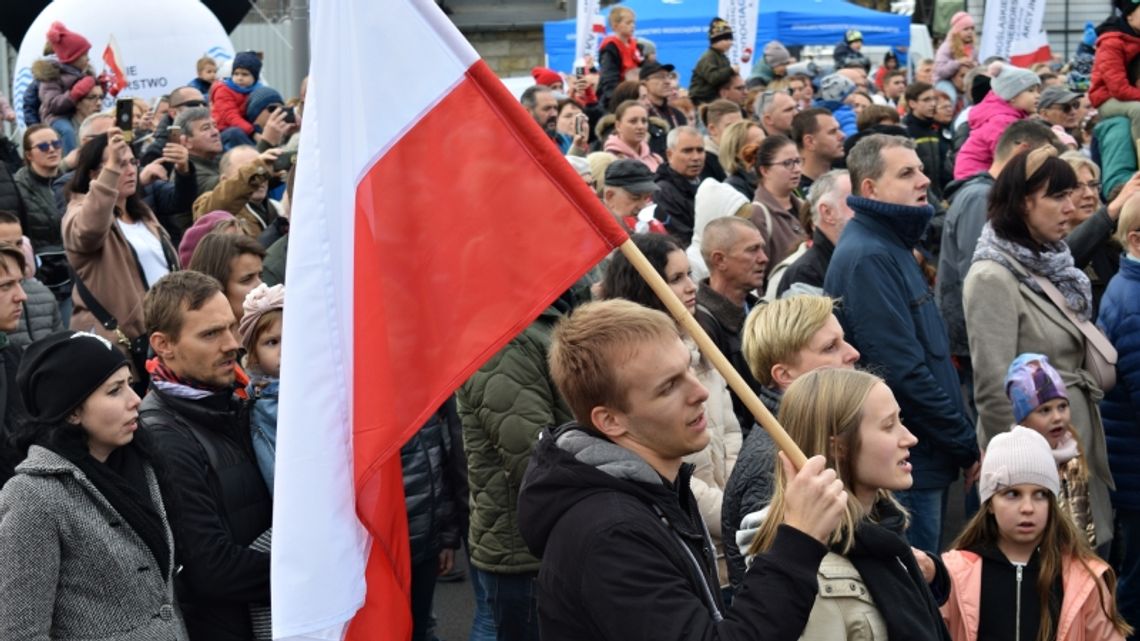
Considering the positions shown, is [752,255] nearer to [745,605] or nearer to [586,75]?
[745,605]

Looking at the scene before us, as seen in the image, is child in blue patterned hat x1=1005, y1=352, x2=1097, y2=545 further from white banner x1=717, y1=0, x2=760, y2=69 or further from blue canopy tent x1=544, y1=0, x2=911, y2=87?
blue canopy tent x1=544, y1=0, x2=911, y2=87

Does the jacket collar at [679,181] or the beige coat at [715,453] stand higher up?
the beige coat at [715,453]

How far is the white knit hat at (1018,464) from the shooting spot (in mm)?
5035

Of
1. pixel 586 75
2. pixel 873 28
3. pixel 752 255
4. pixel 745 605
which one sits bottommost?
pixel 873 28

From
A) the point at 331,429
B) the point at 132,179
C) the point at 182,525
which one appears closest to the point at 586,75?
the point at 132,179

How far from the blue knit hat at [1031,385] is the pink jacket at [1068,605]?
1.17 m

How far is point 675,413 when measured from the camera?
318 cm

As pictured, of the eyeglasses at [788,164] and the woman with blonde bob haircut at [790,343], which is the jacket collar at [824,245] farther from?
the woman with blonde bob haircut at [790,343]

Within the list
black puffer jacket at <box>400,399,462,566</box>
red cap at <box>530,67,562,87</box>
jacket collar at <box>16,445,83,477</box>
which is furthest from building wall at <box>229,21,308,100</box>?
jacket collar at <box>16,445,83,477</box>

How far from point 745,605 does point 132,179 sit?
544 centimetres

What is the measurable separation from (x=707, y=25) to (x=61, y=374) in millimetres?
18190

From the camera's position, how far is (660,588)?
2.89 m

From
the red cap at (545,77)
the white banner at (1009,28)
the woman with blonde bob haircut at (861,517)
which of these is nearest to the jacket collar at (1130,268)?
the woman with blonde bob haircut at (861,517)

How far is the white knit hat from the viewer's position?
5035mm
